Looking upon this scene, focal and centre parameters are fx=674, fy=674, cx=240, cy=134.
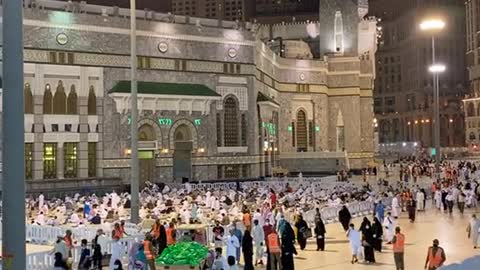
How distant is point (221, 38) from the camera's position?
44.8m

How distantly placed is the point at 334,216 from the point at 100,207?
374 inches

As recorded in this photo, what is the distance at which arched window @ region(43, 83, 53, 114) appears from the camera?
3675cm

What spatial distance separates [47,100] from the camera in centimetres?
3694

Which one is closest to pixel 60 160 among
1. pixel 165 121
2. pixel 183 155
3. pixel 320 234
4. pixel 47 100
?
pixel 47 100

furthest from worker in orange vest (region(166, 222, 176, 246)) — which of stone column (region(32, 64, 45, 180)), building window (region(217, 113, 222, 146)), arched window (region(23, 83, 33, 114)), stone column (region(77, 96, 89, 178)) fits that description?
building window (region(217, 113, 222, 146))

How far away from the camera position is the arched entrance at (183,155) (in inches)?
1679

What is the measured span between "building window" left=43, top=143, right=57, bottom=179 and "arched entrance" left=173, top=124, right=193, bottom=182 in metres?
8.06

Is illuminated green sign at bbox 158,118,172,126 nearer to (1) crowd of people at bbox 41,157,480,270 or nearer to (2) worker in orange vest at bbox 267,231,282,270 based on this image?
(1) crowd of people at bbox 41,157,480,270

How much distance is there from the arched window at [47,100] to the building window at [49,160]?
1860 mm

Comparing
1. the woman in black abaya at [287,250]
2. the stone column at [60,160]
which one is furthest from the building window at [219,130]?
the woman in black abaya at [287,250]

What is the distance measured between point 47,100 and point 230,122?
13213mm

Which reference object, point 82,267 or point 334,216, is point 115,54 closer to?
point 334,216

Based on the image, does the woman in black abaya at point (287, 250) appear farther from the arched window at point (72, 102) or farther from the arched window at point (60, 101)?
the arched window at point (72, 102)

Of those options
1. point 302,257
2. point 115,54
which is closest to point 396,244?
point 302,257
